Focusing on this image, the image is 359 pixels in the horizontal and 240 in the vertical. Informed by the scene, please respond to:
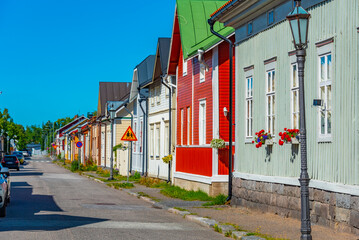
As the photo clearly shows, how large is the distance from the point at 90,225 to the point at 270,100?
5.51 metres

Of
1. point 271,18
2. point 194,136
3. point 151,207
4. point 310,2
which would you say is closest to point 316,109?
point 310,2

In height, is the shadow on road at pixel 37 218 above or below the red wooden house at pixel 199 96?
below

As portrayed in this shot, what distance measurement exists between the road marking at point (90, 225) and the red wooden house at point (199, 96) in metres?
6.97

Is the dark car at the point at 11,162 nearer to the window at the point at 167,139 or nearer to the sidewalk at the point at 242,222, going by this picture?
the window at the point at 167,139

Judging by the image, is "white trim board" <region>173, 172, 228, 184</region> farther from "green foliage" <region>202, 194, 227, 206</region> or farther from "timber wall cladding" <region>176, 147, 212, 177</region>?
"green foliage" <region>202, 194, 227, 206</region>

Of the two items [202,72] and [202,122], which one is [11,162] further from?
[202,72]

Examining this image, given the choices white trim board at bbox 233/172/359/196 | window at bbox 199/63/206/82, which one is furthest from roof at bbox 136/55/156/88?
white trim board at bbox 233/172/359/196

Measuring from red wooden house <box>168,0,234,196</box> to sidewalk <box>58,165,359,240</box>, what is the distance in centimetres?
197

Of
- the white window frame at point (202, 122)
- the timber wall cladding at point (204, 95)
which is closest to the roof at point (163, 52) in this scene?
the timber wall cladding at point (204, 95)

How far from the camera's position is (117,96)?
215ft

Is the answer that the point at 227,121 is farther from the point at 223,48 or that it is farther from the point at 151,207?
the point at 151,207

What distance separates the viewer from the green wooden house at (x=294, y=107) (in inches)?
479

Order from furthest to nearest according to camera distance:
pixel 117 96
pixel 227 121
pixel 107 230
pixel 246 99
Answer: pixel 117 96
pixel 227 121
pixel 246 99
pixel 107 230

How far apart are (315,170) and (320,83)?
181 centimetres
